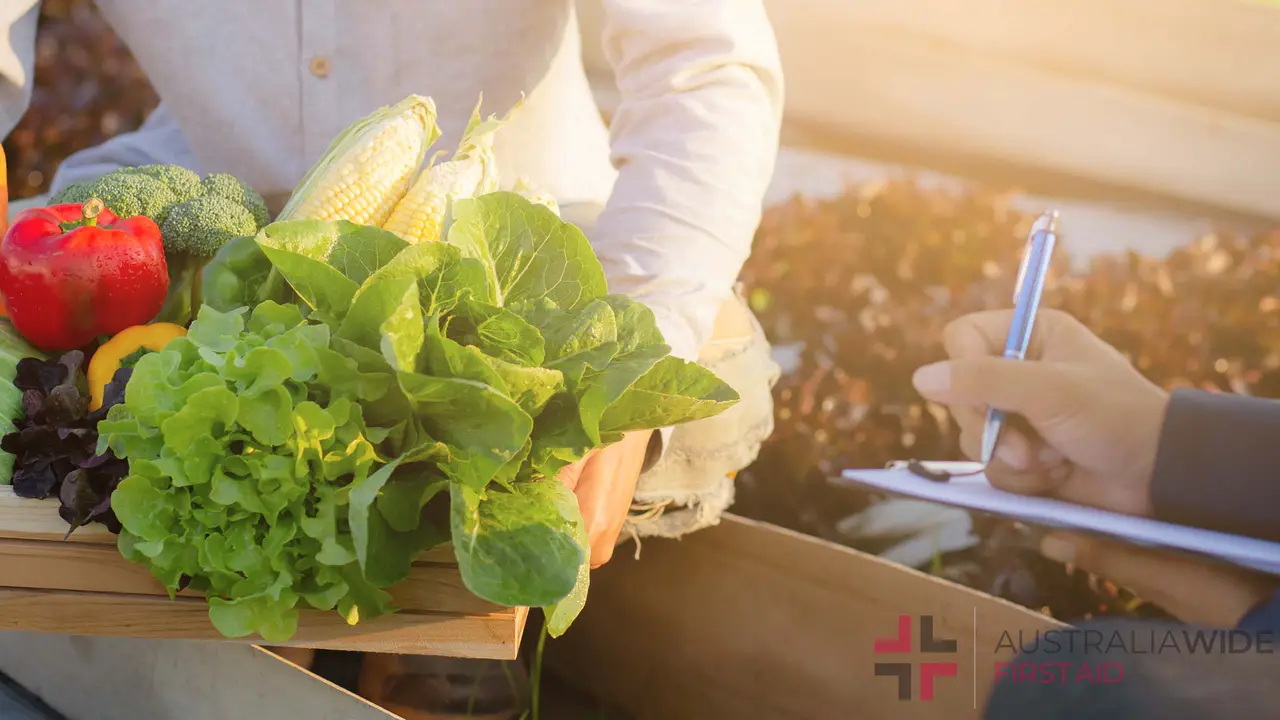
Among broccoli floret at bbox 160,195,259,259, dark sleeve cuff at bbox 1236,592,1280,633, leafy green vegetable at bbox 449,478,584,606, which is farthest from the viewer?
dark sleeve cuff at bbox 1236,592,1280,633

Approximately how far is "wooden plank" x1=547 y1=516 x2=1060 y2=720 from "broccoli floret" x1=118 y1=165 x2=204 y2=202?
856mm

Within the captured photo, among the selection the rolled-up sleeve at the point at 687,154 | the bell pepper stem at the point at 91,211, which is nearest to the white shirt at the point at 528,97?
the rolled-up sleeve at the point at 687,154

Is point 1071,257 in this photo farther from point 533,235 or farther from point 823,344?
point 533,235

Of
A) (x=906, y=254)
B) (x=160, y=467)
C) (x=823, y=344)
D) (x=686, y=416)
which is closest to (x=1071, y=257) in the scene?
(x=906, y=254)

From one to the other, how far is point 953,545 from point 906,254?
1.67ft

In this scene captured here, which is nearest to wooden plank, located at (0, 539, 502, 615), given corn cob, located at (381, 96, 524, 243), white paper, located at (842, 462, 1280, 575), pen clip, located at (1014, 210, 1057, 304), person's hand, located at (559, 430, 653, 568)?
person's hand, located at (559, 430, 653, 568)

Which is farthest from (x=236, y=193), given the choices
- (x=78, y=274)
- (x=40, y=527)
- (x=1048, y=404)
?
(x=1048, y=404)

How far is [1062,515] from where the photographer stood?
4.36 feet

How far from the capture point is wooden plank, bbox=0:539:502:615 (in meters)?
0.63

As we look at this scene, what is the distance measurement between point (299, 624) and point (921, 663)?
2.99 feet

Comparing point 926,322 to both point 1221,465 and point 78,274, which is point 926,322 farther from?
point 78,274

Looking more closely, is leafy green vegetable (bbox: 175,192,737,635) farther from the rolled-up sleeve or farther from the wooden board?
the wooden board

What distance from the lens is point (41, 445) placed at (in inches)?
27.2

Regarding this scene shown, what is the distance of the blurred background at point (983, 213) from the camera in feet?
4.20
